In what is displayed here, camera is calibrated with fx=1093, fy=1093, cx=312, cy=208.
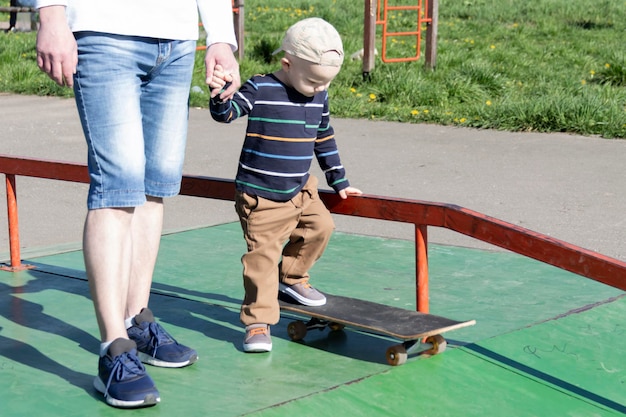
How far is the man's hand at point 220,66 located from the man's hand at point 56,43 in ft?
1.59

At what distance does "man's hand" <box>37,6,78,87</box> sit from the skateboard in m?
1.30

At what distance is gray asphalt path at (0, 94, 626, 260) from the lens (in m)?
6.17

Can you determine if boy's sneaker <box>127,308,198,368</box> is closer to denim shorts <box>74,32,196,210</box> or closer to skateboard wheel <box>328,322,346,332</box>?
denim shorts <box>74,32,196,210</box>

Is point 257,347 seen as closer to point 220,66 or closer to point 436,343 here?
point 436,343

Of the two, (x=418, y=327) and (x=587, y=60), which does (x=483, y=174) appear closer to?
(x=418, y=327)

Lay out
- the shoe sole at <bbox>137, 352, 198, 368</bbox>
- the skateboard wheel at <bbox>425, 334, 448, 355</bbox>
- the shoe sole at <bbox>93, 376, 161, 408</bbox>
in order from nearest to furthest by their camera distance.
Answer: the shoe sole at <bbox>93, 376, 161, 408</bbox>, the shoe sole at <bbox>137, 352, 198, 368</bbox>, the skateboard wheel at <bbox>425, 334, 448, 355</bbox>

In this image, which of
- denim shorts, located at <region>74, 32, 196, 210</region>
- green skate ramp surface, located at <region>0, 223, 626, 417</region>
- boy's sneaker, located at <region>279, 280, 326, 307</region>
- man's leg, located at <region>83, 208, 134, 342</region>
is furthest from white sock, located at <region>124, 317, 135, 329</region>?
boy's sneaker, located at <region>279, 280, 326, 307</region>

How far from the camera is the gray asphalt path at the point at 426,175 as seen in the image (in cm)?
617

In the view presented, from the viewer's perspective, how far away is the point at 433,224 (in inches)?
146

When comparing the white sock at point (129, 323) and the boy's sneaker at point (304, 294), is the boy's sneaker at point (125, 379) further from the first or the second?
the boy's sneaker at point (304, 294)

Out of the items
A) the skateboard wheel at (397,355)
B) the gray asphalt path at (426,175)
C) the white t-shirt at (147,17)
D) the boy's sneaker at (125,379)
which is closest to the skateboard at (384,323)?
the skateboard wheel at (397,355)

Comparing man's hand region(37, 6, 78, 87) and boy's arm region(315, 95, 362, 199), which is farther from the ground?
man's hand region(37, 6, 78, 87)

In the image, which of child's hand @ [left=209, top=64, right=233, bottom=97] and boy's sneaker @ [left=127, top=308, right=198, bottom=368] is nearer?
child's hand @ [left=209, top=64, right=233, bottom=97]

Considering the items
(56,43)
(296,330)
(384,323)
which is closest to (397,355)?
(384,323)
